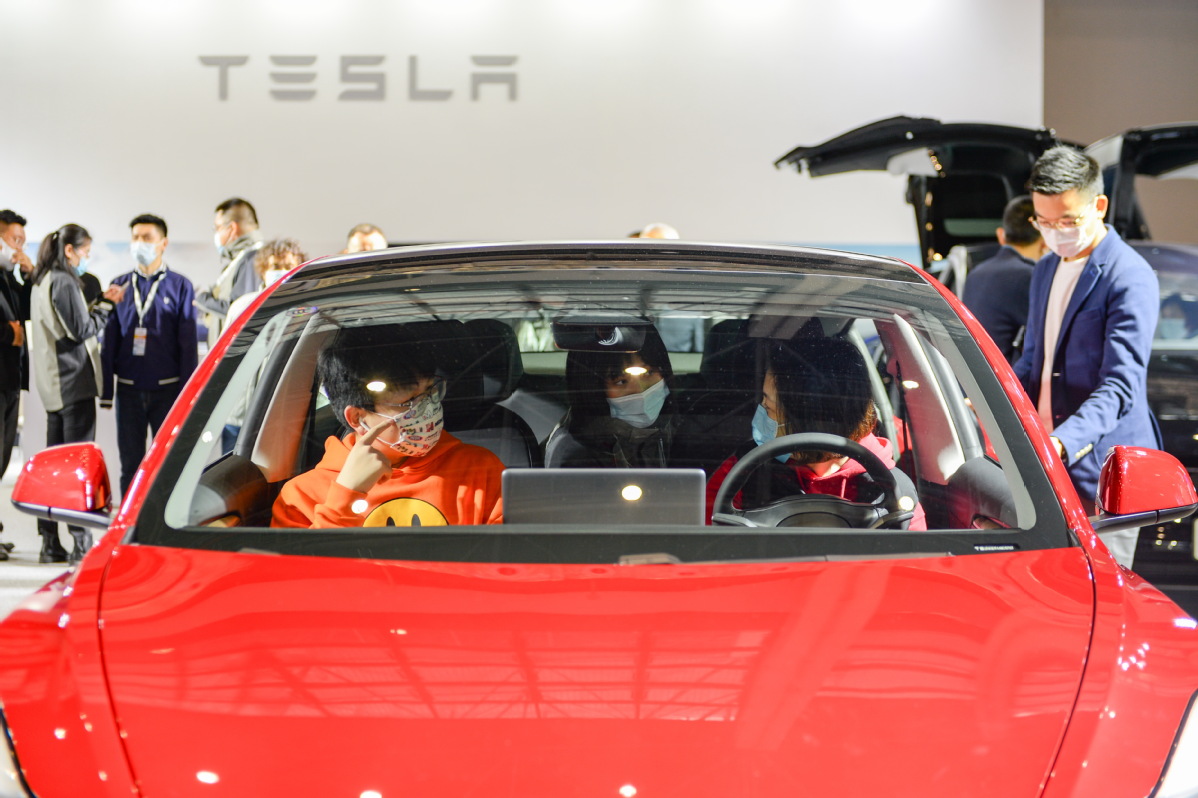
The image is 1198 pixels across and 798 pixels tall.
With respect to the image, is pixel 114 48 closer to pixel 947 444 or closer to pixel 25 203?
pixel 25 203

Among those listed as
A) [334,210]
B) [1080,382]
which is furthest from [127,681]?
[334,210]

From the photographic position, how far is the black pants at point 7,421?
5.70 m

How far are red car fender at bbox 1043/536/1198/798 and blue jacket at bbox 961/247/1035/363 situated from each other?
3.22 metres

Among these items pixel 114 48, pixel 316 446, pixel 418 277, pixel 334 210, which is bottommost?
pixel 316 446

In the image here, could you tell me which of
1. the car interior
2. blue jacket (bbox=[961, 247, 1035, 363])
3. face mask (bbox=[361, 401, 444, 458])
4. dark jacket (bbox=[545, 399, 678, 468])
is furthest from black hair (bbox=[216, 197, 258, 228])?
dark jacket (bbox=[545, 399, 678, 468])

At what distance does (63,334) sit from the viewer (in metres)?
5.64

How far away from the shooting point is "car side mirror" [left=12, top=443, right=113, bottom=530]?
168 centimetres

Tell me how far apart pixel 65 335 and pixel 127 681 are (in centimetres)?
502

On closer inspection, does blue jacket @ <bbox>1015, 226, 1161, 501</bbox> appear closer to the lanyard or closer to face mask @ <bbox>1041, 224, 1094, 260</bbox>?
face mask @ <bbox>1041, 224, 1094, 260</bbox>

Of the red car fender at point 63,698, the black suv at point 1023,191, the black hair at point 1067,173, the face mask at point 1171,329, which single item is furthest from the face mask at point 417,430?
the face mask at point 1171,329

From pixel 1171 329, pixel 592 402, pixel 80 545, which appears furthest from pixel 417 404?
pixel 80 545

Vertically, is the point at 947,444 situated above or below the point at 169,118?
below

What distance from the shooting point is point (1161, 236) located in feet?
34.0

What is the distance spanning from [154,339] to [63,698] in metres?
4.90
